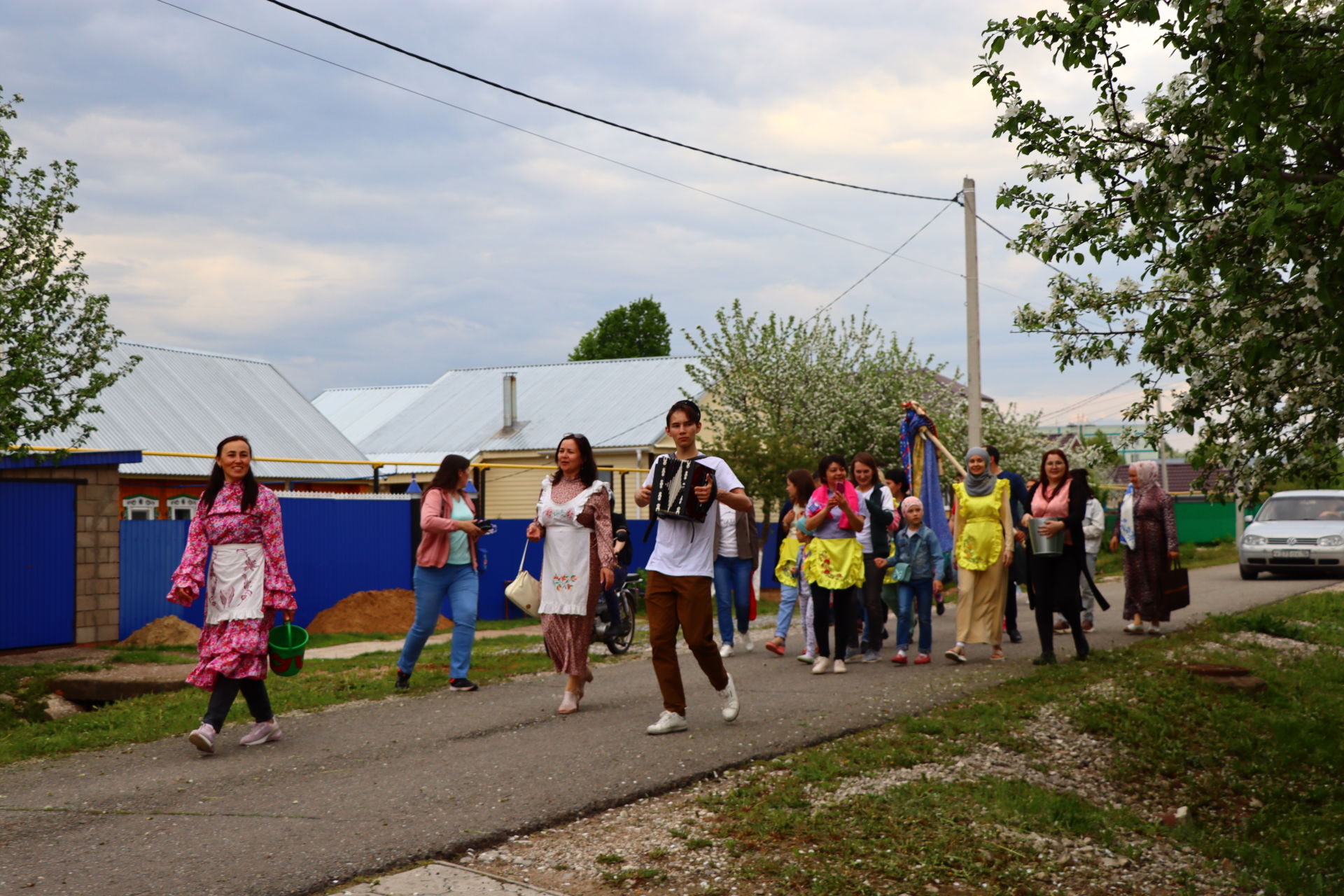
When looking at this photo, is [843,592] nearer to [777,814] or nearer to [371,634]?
[777,814]

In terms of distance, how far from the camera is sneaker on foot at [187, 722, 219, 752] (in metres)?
6.74

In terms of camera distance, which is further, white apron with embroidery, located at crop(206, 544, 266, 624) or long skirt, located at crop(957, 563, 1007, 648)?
long skirt, located at crop(957, 563, 1007, 648)

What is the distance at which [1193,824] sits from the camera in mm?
6191

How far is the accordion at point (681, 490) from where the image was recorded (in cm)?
713

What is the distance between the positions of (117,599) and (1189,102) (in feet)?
45.5

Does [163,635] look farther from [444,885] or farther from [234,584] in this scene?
[444,885]

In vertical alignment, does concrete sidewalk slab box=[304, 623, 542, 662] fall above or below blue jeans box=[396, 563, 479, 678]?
below

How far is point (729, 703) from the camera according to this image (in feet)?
24.2

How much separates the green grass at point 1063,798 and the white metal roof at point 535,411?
25.4 meters

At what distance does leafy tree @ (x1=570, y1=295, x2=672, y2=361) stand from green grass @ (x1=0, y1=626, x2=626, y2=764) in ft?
151

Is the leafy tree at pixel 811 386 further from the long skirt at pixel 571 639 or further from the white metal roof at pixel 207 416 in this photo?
the long skirt at pixel 571 639

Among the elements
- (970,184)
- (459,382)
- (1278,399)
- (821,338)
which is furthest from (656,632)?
(459,382)

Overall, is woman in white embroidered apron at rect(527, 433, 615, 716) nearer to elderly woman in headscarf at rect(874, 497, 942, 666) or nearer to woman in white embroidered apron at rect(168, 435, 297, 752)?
woman in white embroidered apron at rect(168, 435, 297, 752)

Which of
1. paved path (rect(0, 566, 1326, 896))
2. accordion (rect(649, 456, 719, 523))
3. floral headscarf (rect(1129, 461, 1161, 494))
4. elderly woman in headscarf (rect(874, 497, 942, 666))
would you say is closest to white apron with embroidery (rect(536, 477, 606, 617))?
paved path (rect(0, 566, 1326, 896))
